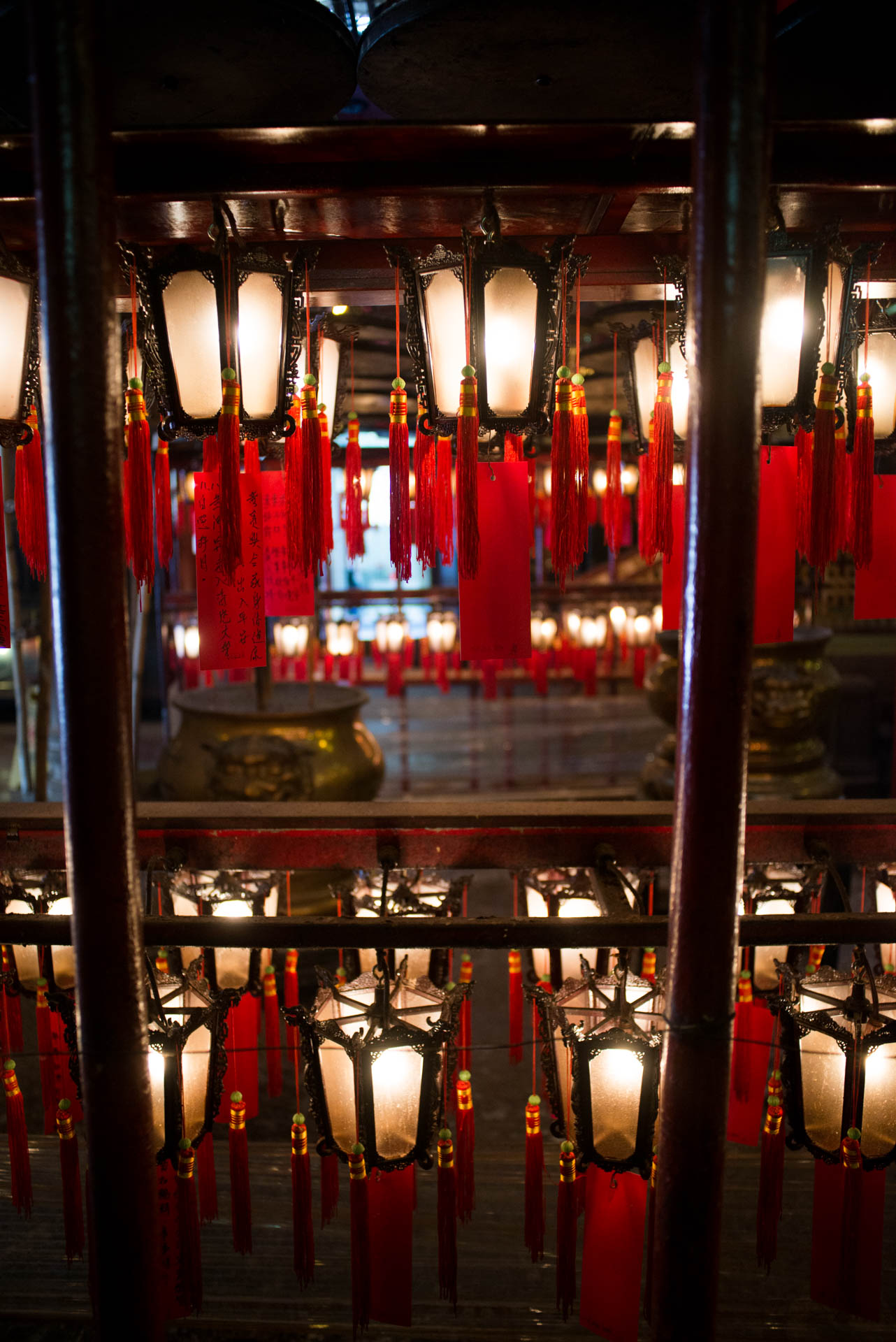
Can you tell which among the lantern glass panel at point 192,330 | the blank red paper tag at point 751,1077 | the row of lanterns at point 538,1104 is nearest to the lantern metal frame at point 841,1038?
the row of lanterns at point 538,1104

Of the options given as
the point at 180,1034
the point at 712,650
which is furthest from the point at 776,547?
the point at 180,1034

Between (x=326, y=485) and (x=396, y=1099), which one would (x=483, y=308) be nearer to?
(x=326, y=485)

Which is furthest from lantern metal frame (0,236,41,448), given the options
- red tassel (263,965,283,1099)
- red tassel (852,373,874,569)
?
red tassel (852,373,874,569)

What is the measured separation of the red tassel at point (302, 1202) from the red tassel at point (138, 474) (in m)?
1.42

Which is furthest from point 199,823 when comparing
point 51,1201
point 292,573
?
point 51,1201

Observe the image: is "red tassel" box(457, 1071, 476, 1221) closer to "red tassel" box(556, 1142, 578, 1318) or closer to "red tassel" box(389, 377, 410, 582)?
"red tassel" box(556, 1142, 578, 1318)

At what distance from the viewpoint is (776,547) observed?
86.6 inches

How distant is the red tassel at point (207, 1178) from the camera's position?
211 cm

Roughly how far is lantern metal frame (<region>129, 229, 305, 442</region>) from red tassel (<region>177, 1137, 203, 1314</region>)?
1634mm

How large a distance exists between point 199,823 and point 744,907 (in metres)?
1.62

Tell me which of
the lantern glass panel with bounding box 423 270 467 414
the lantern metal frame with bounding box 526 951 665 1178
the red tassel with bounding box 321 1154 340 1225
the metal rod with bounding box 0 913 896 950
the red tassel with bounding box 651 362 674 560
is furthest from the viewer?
the red tassel with bounding box 651 362 674 560

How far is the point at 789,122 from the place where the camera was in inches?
62.4

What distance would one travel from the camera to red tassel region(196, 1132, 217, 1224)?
211cm

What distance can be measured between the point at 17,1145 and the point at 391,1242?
102 centimetres
